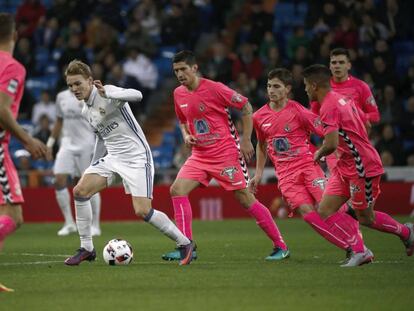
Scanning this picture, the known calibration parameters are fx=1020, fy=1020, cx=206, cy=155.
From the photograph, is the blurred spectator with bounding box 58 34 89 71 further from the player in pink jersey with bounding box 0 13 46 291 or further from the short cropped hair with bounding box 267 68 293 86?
the player in pink jersey with bounding box 0 13 46 291

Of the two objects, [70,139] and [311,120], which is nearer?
[311,120]

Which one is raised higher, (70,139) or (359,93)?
(359,93)

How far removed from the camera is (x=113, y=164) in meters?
11.2

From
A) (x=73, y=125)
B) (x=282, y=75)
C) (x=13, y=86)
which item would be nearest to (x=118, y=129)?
(x=282, y=75)

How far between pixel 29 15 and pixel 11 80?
1759cm

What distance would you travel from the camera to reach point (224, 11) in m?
26.0

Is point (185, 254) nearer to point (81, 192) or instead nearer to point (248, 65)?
point (81, 192)

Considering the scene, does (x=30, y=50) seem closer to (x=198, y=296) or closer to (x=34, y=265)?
(x=34, y=265)

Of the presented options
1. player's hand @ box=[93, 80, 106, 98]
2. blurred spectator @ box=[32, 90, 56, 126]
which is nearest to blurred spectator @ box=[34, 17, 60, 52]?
blurred spectator @ box=[32, 90, 56, 126]

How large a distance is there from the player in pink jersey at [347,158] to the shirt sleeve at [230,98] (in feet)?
3.40

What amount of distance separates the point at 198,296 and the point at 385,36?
1588 centimetres

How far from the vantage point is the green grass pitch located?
26.2 feet

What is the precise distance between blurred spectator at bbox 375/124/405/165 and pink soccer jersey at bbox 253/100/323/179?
354 inches

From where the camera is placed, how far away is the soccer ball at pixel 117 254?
11.1m
